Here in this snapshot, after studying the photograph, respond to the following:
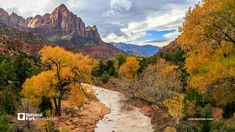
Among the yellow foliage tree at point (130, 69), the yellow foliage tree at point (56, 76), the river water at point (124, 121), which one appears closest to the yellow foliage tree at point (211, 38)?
the river water at point (124, 121)

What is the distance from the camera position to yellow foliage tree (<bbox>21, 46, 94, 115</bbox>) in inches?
1781

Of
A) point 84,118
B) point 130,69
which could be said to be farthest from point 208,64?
point 130,69

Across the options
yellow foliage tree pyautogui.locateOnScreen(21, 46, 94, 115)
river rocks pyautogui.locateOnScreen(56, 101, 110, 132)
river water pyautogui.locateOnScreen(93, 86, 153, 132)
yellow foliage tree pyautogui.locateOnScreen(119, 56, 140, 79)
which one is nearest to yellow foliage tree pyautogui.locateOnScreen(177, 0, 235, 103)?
river water pyautogui.locateOnScreen(93, 86, 153, 132)

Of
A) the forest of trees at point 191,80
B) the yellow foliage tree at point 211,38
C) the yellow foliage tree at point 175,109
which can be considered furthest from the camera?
the yellow foliage tree at point 175,109

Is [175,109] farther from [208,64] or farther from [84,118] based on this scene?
[84,118]

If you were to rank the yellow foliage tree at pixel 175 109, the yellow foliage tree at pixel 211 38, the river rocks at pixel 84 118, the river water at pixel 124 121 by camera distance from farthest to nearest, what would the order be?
the river rocks at pixel 84 118 → the river water at pixel 124 121 → the yellow foliage tree at pixel 175 109 → the yellow foliage tree at pixel 211 38

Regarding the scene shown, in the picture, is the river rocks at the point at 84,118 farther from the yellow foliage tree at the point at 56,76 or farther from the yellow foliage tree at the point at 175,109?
the yellow foliage tree at the point at 175,109

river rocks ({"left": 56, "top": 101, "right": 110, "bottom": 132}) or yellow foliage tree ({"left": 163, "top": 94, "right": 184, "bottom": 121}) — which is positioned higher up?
yellow foliage tree ({"left": 163, "top": 94, "right": 184, "bottom": 121})

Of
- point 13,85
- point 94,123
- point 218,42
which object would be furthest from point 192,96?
point 13,85

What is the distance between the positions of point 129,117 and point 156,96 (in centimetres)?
2097

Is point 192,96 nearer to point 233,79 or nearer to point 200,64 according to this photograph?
point 200,64

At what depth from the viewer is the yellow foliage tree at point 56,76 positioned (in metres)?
45.2

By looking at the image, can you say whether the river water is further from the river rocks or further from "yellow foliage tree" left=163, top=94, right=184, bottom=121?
"yellow foliage tree" left=163, top=94, right=184, bottom=121

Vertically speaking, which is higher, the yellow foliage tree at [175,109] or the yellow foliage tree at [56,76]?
the yellow foliage tree at [56,76]
